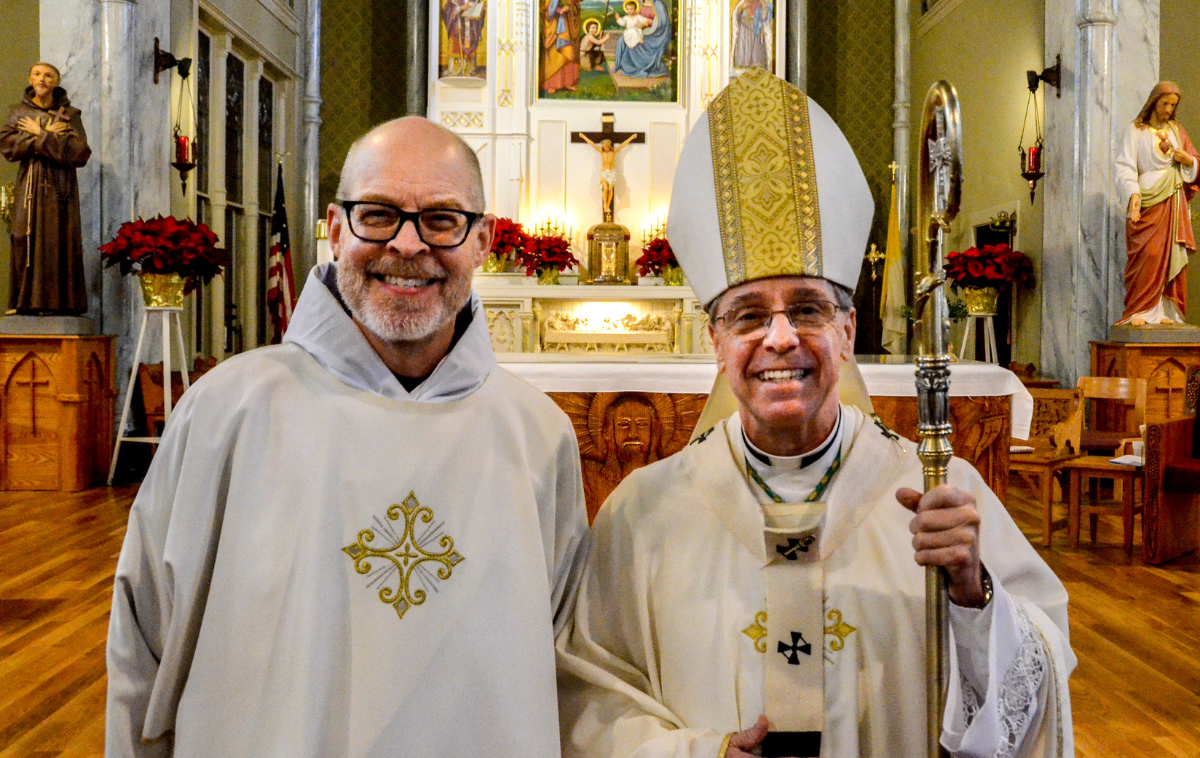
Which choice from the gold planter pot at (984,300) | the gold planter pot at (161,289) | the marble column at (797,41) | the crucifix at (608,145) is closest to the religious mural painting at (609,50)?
the crucifix at (608,145)

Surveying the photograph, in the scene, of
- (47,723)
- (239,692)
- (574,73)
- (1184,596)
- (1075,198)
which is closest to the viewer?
(239,692)

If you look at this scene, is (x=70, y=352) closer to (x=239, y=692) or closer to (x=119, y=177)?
(x=119, y=177)

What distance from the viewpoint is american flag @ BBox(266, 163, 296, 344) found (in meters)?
10.8

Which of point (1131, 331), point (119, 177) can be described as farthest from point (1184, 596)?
point (119, 177)

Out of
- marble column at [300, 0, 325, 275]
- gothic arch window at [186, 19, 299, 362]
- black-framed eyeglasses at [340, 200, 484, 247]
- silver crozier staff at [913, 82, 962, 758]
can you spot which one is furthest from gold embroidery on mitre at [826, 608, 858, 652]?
marble column at [300, 0, 325, 275]

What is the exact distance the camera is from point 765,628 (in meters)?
1.66

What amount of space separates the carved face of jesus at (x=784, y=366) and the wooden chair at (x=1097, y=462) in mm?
4635

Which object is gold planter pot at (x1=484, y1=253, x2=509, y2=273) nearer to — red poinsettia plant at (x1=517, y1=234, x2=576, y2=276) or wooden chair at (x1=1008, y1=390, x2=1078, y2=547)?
red poinsettia plant at (x1=517, y1=234, x2=576, y2=276)

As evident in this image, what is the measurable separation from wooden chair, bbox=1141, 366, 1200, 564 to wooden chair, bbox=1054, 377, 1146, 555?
0.50ft

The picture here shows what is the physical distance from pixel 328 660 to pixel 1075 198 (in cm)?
840

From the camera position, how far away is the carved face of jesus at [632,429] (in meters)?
4.19

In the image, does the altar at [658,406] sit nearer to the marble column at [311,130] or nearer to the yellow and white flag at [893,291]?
the yellow and white flag at [893,291]

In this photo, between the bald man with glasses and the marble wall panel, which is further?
the marble wall panel

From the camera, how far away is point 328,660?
155 centimetres
